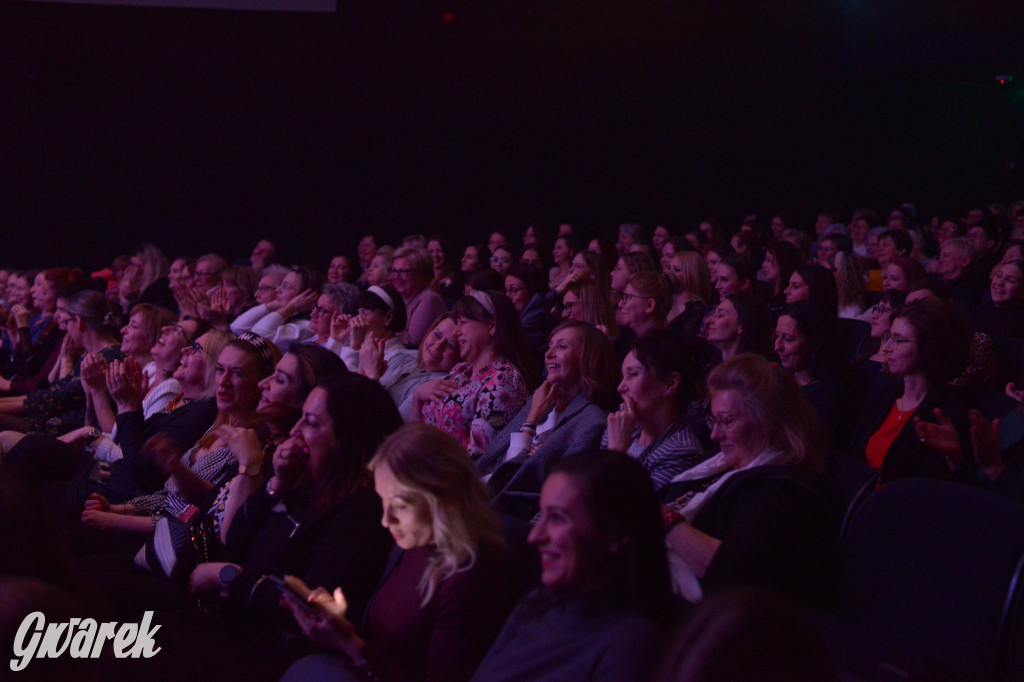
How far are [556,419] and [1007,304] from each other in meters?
2.82

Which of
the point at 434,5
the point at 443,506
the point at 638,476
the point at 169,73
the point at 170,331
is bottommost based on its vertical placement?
the point at 170,331

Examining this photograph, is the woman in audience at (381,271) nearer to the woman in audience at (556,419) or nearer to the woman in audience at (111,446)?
the woman in audience at (111,446)

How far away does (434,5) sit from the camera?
9.02 m

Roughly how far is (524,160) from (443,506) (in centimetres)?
840

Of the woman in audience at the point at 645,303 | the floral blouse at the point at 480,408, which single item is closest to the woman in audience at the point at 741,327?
the woman in audience at the point at 645,303

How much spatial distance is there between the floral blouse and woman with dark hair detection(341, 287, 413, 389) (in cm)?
48

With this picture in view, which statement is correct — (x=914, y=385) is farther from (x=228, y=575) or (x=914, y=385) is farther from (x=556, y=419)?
(x=228, y=575)

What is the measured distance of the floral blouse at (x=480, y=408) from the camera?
10.5 ft

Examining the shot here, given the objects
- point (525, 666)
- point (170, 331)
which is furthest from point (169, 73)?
point (525, 666)

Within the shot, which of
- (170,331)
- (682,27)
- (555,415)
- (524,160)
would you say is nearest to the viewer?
(555,415)

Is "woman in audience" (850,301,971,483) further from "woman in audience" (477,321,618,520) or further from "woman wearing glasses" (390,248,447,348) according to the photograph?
"woman wearing glasses" (390,248,447,348)

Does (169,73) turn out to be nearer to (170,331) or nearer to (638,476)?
(170,331)

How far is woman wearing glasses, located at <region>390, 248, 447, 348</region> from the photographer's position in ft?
16.3

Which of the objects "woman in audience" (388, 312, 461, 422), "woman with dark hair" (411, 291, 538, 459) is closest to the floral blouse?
"woman with dark hair" (411, 291, 538, 459)
